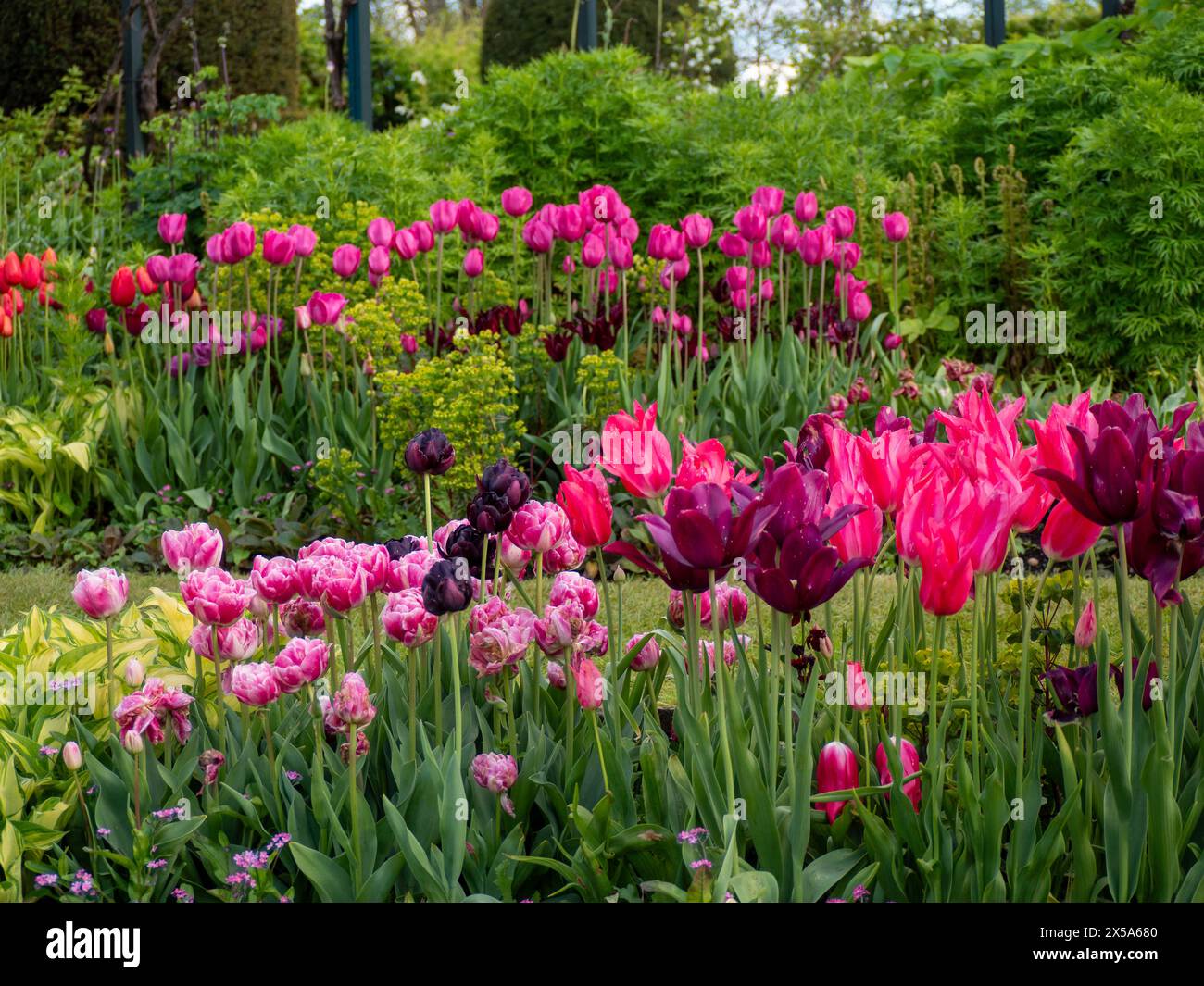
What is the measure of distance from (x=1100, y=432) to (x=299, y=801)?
1362 millimetres

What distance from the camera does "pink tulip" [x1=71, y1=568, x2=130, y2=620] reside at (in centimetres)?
225

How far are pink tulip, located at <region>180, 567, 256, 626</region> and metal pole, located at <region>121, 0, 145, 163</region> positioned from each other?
954 cm

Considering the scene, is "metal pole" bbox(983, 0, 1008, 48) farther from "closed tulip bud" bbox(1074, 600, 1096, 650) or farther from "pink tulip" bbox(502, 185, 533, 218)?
"closed tulip bud" bbox(1074, 600, 1096, 650)

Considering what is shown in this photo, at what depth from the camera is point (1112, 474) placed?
74.3 inches

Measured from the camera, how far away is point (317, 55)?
1928cm

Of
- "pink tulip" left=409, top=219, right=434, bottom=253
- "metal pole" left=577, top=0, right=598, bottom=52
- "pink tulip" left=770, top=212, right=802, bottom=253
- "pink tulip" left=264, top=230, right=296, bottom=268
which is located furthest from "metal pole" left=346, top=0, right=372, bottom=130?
"pink tulip" left=770, top=212, right=802, bottom=253

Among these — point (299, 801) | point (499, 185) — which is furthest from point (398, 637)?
point (499, 185)

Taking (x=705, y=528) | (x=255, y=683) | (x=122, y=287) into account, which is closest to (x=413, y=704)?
(x=255, y=683)

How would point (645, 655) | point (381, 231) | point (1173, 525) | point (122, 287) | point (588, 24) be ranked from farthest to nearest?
1. point (588, 24)
2. point (381, 231)
3. point (122, 287)
4. point (645, 655)
5. point (1173, 525)

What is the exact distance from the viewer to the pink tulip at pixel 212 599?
228 cm

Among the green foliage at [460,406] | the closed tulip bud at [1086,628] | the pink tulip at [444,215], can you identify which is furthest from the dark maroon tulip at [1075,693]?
the pink tulip at [444,215]

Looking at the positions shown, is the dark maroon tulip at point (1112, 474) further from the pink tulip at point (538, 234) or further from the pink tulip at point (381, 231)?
the pink tulip at point (381, 231)

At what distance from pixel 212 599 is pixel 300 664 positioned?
0.70ft

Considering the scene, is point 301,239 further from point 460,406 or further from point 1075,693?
point 1075,693
